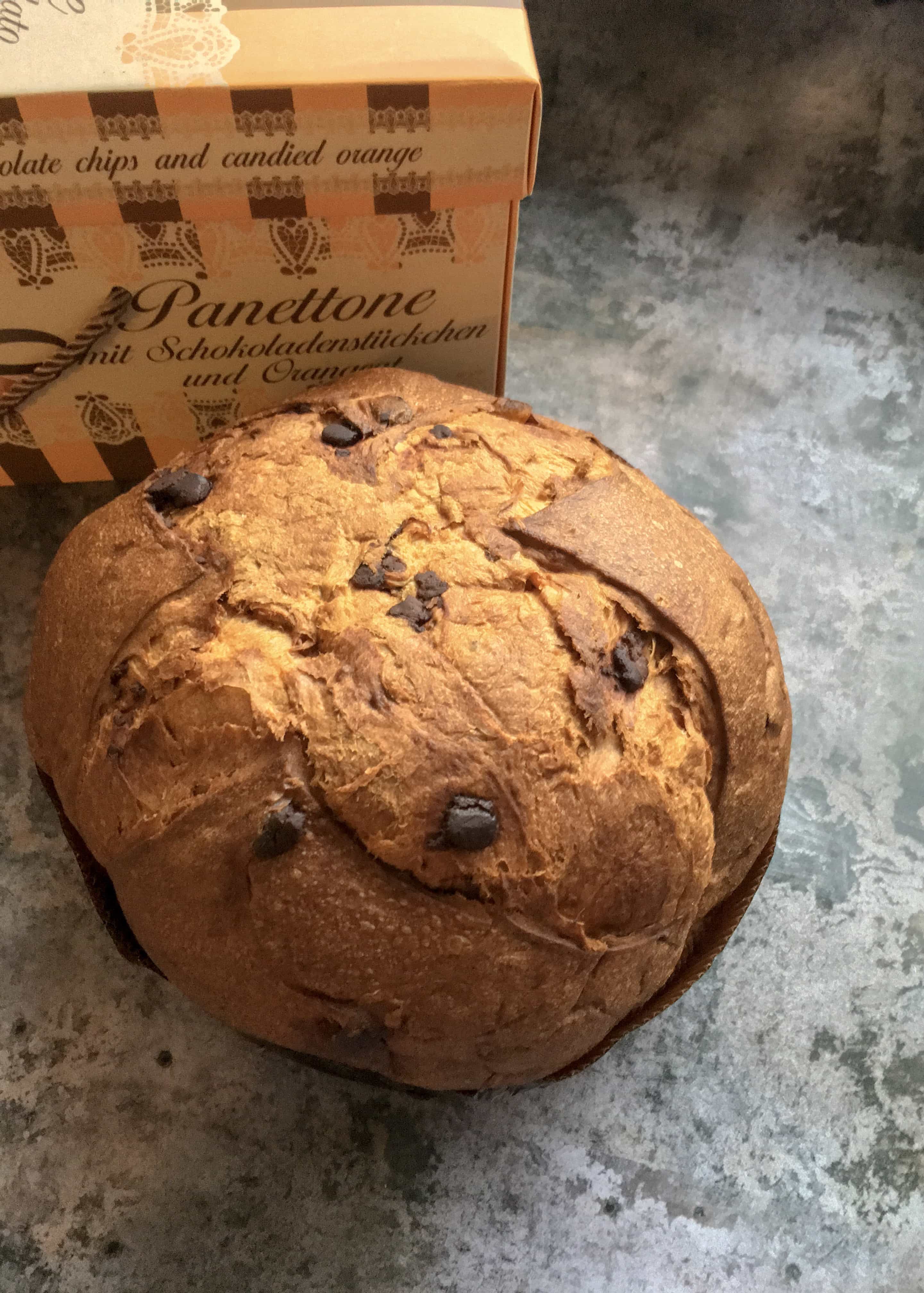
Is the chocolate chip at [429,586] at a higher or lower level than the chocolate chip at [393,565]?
lower

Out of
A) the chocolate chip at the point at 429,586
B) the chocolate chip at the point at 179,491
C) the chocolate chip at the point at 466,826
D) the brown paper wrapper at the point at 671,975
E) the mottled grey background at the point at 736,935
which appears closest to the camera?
the chocolate chip at the point at 466,826

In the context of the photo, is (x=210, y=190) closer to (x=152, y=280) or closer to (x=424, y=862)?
(x=152, y=280)

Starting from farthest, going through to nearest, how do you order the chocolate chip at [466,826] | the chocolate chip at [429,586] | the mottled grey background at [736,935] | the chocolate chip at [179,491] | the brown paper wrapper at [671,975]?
the mottled grey background at [736,935] < the brown paper wrapper at [671,975] < the chocolate chip at [179,491] < the chocolate chip at [429,586] < the chocolate chip at [466,826]

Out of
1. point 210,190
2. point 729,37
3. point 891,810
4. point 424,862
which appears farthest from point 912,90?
point 424,862

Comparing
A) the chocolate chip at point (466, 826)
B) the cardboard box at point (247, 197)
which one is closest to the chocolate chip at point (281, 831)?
A: the chocolate chip at point (466, 826)

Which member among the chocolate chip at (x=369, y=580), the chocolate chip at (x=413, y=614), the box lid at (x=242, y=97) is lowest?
the chocolate chip at (x=413, y=614)

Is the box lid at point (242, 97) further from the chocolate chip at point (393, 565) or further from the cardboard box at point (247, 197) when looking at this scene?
the chocolate chip at point (393, 565)

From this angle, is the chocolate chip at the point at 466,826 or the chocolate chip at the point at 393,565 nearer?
the chocolate chip at the point at 466,826

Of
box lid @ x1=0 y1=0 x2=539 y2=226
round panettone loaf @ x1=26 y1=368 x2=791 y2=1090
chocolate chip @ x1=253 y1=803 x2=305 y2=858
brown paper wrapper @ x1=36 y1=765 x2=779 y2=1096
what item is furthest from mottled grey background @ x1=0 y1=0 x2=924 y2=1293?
box lid @ x1=0 y1=0 x2=539 y2=226
